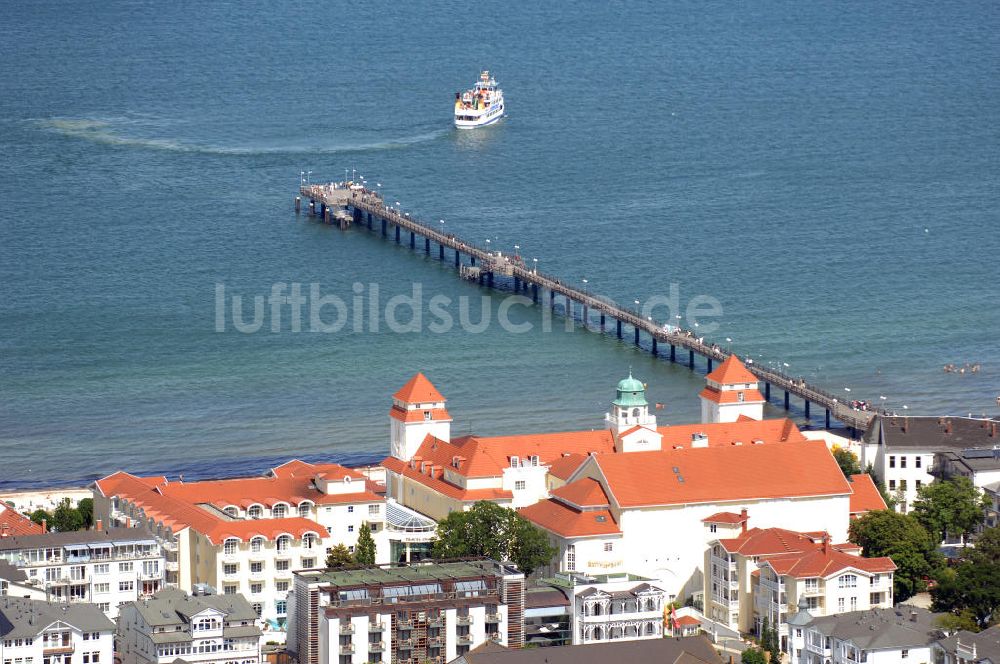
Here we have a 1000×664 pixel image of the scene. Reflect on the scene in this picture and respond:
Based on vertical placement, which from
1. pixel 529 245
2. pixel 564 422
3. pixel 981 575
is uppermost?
pixel 529 245

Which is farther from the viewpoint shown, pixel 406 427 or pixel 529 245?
pixel 529 245

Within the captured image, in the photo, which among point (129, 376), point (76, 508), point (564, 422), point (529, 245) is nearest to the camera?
point (76, 508)

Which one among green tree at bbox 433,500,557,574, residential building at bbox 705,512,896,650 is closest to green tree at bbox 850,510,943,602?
residential building at bbox 705,512,896,650

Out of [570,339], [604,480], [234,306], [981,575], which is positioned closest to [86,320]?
[234,306]

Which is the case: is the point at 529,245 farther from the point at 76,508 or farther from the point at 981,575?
the point at 981,575

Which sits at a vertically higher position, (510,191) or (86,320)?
(510,191)

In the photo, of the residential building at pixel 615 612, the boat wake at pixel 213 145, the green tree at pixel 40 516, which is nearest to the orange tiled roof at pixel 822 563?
the residential building at pixel 615 612

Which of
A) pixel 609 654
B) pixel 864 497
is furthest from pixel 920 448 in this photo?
pixel 609 654

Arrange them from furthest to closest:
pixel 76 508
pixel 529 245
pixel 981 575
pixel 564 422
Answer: pixel 529 245 < pixel 564 422 < pixel 76 508 < pixel 981 575
